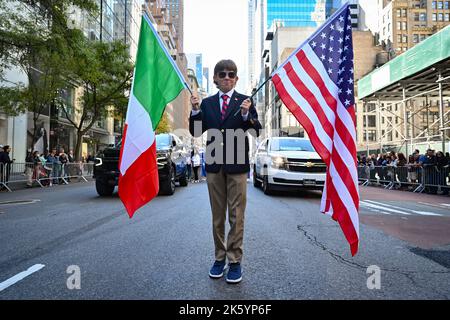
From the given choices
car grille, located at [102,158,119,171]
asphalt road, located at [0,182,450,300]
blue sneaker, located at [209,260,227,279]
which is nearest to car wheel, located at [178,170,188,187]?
car grille, located at [102,158,119,171]

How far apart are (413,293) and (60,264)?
11.5 ft

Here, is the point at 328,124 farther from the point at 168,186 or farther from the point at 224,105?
the point at 168,186

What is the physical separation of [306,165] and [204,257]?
644 cm

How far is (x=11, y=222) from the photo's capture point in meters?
6.32

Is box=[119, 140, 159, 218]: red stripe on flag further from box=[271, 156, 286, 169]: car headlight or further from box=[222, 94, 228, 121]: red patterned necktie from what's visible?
box=[271, 156, 286, 169]: car headlight

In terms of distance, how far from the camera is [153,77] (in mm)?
3949

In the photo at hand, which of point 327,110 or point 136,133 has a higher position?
point 327,110

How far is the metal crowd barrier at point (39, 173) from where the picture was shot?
13758 millimetres

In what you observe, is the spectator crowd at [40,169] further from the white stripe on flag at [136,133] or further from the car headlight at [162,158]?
the white stripe on flag at [136,133]

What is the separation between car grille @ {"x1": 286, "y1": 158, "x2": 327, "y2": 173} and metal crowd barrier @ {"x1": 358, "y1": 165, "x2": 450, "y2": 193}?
657 centimetres

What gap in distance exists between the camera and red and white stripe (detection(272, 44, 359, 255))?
3.46 meters

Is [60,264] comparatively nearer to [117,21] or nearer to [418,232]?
[418,232]

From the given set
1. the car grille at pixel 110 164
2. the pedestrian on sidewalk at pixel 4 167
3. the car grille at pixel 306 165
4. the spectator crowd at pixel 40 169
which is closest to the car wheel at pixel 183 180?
the car grille at pixel 110 164

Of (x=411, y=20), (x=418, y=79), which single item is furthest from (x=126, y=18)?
(x=411, y=20)
